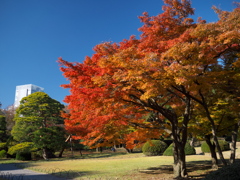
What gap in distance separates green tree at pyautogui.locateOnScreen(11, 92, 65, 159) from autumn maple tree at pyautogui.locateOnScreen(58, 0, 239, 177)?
52.8 feet

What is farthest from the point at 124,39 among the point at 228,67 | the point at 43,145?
the point at 43,145

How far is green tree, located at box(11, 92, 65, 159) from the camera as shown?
24.2m

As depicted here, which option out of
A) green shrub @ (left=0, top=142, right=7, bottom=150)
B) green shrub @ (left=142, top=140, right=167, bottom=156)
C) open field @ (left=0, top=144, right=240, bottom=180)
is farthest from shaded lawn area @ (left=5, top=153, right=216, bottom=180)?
green shrub @ (left=0, top=142, right=7, bottom=150)

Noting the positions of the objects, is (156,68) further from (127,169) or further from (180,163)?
(127,169)

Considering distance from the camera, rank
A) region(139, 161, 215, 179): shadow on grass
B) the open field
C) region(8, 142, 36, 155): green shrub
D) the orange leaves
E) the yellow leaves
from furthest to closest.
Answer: region(8, 142, 36, 155): green shrub → the open field → region(139, 161, 215, 179): shadow on grass → the orange leaves → the yellow leaves

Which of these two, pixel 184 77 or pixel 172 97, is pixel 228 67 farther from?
pixel 184 77

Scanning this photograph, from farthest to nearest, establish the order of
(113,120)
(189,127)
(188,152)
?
1. (188,152)
2. (189,127)
3. (113,120)

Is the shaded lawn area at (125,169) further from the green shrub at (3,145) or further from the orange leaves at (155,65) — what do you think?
the green shrub at (3,145)

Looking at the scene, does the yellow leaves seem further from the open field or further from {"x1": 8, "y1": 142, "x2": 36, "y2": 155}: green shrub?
{"x1": 8, "y1": 142, "x2": 36, "y2": 155}: green shrub

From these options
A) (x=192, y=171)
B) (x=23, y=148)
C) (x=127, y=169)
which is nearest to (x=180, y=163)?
(x=192, y=171)

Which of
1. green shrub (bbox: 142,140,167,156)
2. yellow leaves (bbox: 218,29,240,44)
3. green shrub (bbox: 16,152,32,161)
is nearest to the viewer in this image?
yellow leaves (bbox: 218,29,240,44)

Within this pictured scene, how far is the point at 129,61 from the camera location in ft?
22.2

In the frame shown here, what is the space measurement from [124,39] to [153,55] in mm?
3042

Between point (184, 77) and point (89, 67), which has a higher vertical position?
point (89, 67)
